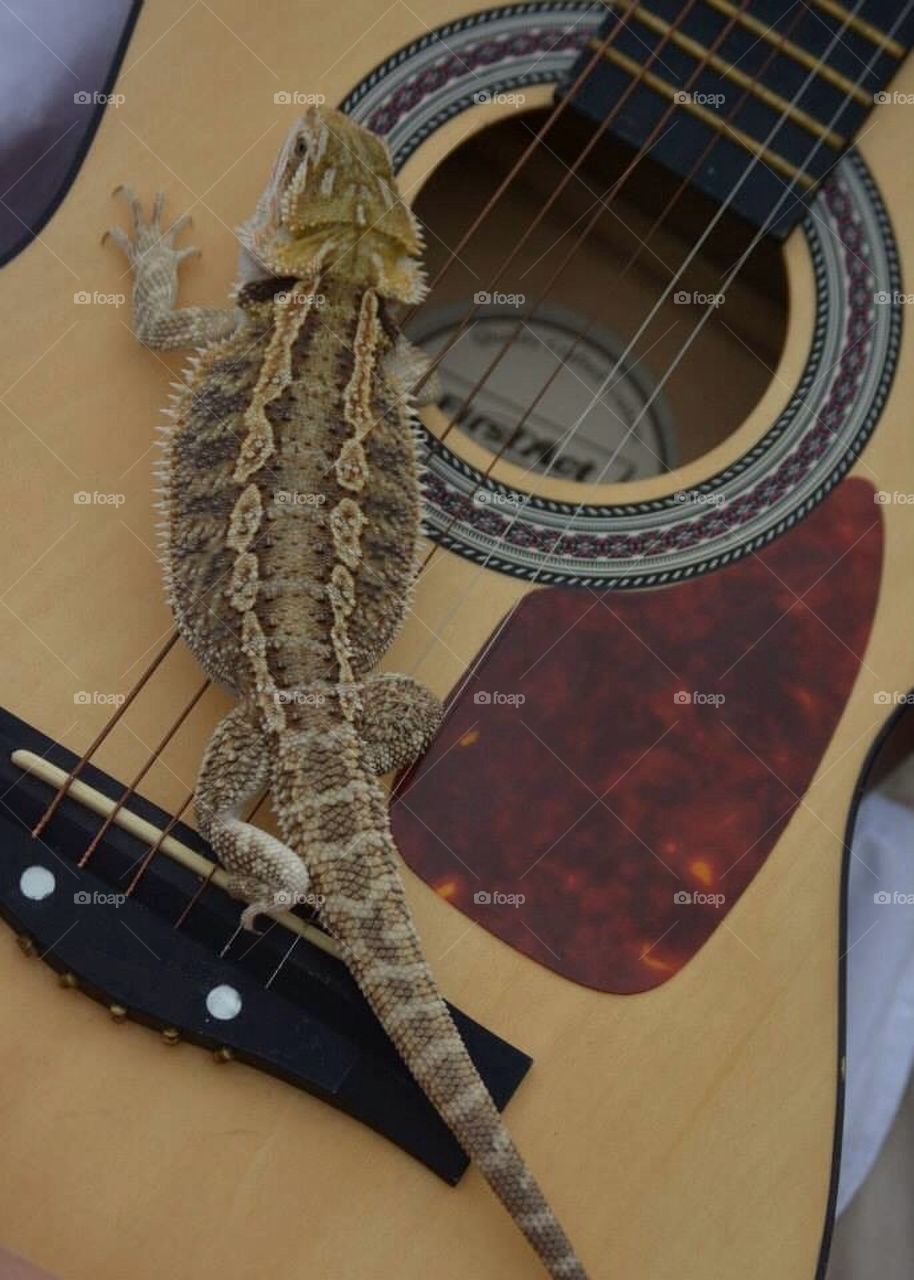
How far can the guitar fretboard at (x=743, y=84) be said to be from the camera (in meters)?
2.55

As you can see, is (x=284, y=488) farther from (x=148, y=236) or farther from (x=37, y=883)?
(x=37, y=883)

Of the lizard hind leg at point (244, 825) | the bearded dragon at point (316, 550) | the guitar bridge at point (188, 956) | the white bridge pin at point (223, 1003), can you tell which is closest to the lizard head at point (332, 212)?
the bearded dragon at point (316, 550)

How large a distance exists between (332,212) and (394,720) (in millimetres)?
917

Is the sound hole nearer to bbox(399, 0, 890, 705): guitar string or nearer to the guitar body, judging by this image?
bbox(399, 0, 890, 705): guitar string

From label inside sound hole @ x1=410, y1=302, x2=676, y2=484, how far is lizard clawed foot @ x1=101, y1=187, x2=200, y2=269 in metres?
0.64

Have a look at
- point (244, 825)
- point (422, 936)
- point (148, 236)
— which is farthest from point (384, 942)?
point (148, 236)

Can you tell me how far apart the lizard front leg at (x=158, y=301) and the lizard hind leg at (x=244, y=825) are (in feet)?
2.36

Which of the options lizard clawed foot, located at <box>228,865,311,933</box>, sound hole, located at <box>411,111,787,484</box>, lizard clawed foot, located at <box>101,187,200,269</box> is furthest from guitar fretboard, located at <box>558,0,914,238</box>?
lizard clawed foot, located at <box>228,865,311,933</box>

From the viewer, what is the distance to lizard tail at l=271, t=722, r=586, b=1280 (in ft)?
6.47

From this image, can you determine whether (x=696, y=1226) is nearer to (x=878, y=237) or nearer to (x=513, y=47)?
(x=878, y=237)

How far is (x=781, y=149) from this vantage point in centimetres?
255

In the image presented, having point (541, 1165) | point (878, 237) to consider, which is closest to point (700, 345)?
point (878, 237)

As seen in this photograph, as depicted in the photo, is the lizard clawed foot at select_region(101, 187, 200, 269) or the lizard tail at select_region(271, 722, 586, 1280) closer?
the lizard tail at select_region(271, 722, 586, 1280)

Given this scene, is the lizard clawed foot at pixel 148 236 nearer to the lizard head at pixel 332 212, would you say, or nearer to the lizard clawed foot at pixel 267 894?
the lizard head at pixel 332 212
